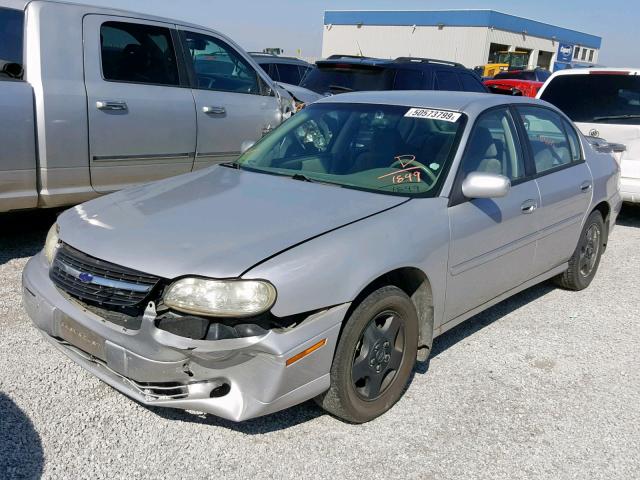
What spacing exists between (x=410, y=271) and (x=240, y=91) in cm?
384

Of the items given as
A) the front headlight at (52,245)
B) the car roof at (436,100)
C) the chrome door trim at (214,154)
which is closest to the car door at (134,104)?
the chrome door trim at (214,154)

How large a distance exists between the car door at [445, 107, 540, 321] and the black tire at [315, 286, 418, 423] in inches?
16.6

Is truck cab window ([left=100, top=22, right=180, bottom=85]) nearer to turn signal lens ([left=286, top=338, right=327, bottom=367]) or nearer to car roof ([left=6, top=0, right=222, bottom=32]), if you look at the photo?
car roof ([left=6, top=0, right=222, bottom=32])

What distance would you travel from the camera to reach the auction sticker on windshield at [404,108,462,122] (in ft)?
12.3

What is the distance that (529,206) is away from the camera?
397 centimetres

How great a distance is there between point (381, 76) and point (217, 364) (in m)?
6.28

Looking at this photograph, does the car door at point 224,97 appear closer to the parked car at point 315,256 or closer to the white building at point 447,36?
the parked car at point 315,256

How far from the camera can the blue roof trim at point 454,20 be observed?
159ft

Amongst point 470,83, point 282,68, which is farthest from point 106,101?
point 282,68

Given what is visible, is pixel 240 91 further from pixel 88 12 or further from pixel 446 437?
pixel 446 437

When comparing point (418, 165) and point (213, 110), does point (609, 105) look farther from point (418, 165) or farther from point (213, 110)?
point (418, 165)

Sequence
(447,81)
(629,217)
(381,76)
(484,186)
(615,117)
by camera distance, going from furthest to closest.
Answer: (447,81), (381,76), (629,217), (615,117), (484,186)

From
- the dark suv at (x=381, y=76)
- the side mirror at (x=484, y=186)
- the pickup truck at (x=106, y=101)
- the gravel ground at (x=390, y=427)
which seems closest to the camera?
the gravel ground at (x=390, y=427)

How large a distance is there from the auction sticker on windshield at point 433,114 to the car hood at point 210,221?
0.76 metres
